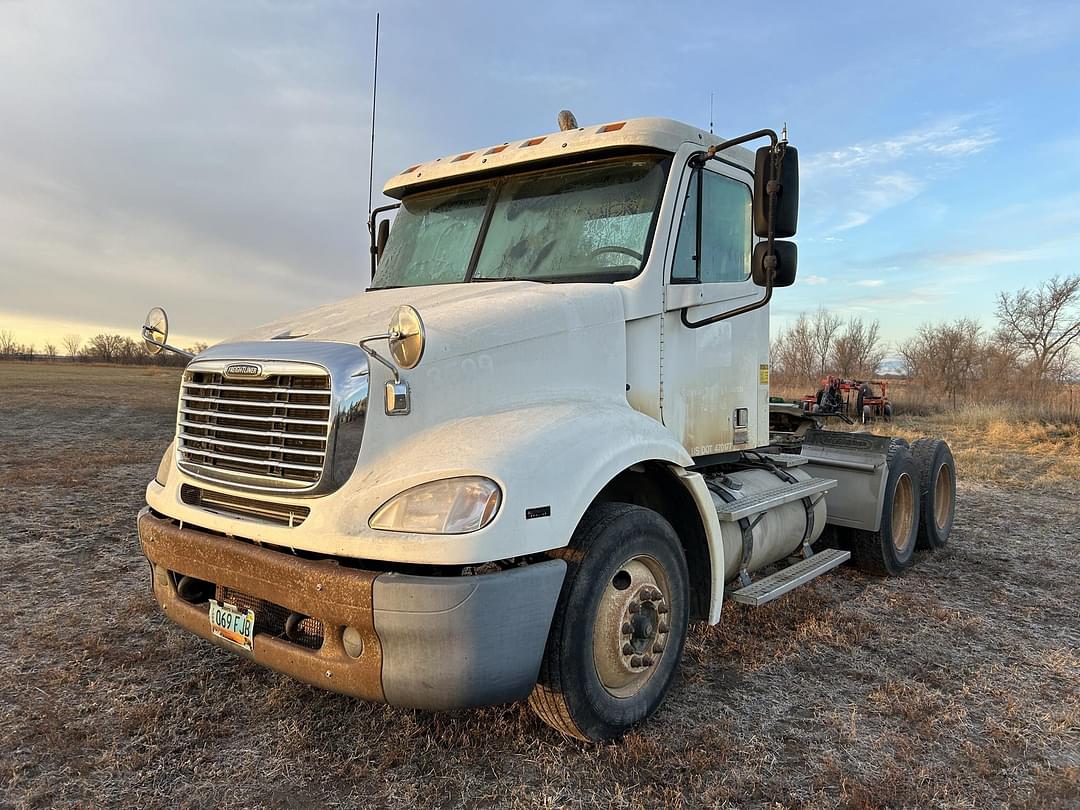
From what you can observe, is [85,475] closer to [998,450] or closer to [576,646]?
[576,646]

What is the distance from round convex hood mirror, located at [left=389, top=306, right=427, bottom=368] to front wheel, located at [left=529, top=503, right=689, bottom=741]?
38.7 inches

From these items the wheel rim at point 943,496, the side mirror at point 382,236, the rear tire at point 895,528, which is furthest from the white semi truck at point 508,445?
the wheel rim at point 943,496

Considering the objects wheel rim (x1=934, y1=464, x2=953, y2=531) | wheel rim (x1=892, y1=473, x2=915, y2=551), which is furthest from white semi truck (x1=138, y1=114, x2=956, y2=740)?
wheel rim (x1=934, y1=464, x2=953, y2=531)

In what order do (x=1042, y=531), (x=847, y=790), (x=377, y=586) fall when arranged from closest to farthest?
(x=377, y=586) → (x=847, y=790) → (x=1042, y=531)

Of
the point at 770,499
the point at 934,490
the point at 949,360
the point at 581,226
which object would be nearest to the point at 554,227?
the point at 581,226

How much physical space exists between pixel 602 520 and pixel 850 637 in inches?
98.9

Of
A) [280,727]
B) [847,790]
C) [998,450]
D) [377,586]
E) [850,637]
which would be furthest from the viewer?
[998,450]

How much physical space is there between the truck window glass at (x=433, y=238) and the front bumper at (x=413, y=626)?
82.0 inches

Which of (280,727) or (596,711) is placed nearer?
(596,711)

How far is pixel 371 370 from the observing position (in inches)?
108

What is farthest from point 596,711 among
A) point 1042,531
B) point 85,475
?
point 85,475

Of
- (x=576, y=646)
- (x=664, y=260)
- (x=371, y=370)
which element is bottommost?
(x=576, y=646)

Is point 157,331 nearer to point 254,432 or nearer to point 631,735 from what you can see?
point 254,432

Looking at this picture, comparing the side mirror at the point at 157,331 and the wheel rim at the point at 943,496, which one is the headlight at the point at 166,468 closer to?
the side mirror at the point at 157,331
